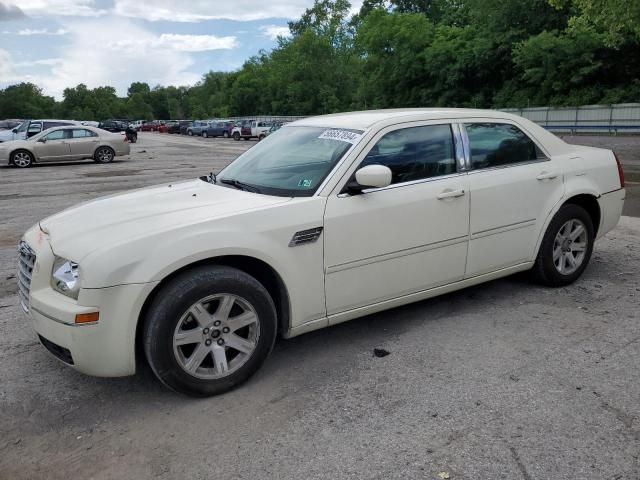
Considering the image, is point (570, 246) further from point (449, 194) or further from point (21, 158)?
point (21, 158)

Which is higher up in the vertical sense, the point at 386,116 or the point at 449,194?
the point at 386,116

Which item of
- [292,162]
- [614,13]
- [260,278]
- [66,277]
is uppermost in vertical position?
[614,13]

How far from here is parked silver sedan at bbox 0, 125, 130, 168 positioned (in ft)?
64.4

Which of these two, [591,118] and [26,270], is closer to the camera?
[26,270]

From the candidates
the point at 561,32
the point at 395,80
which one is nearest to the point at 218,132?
the point at 395,80

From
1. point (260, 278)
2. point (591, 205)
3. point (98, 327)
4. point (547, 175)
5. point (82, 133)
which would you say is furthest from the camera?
point (82, 133)

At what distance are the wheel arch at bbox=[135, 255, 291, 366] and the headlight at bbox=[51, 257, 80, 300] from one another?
0.38 m

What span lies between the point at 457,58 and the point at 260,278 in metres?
44.2

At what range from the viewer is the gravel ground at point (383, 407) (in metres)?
2.76

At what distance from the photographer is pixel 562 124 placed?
34844 millimetres

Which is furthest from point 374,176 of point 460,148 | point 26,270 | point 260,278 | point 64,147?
point 64,147

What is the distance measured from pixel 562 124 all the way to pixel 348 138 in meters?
34.4

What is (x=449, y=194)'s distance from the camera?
4164 mm

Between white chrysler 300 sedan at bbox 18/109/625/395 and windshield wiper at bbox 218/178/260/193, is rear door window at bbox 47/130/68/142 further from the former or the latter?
windshield wiper at bbox 218/178/260/193
